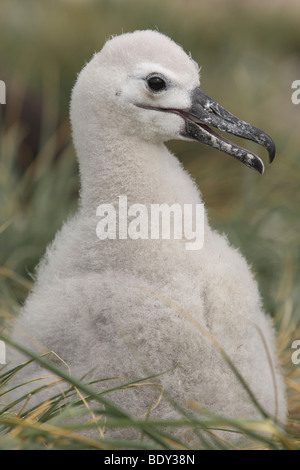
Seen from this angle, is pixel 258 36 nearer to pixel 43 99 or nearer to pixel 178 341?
pixel 43 99

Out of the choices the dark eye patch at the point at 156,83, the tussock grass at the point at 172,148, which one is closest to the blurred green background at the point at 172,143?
the tussock grass at the point at 172,148

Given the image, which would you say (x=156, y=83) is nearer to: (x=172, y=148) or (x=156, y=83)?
(x=156, y=83)

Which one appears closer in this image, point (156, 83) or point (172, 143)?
point (156, 83)

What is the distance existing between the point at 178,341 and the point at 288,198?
7.20 ft

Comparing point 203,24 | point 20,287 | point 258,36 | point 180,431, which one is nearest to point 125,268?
point 180,431

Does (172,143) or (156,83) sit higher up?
(172,143)

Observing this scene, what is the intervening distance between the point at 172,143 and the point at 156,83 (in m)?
2.51

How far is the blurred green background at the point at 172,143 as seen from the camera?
3766 mm

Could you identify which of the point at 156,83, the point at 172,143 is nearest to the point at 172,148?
the point at 172,143

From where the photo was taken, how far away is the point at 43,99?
502 cm

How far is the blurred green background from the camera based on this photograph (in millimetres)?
3766

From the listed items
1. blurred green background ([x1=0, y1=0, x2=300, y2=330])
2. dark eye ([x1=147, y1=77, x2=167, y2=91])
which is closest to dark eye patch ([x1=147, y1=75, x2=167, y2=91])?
dark eye ([x1=147, y1=77, x2=167, y2=91])

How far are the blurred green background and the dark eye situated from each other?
2.54 feet

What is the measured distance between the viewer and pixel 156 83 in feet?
7.32
